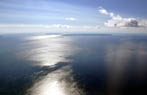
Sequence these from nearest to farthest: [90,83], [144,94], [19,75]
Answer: [144,94] < [90,83] < [19,75]

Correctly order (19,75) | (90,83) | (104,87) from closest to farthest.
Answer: (104,87) < (90,83) < (19,75)

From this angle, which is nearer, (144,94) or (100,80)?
(144,94)

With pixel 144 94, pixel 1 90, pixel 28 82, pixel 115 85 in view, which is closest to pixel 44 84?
pixel 28 82

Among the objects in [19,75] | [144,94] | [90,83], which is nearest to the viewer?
[144,94]

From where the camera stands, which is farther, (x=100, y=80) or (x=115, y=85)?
(x=100, y=80)

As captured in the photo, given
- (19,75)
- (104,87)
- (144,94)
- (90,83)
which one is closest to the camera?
(144,94)

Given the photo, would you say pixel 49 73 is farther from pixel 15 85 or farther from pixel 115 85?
pixel 115 85

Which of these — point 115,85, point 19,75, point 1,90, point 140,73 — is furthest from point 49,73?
point 140,73

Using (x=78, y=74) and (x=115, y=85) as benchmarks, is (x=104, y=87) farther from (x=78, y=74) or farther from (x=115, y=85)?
(x=78, y=74)
